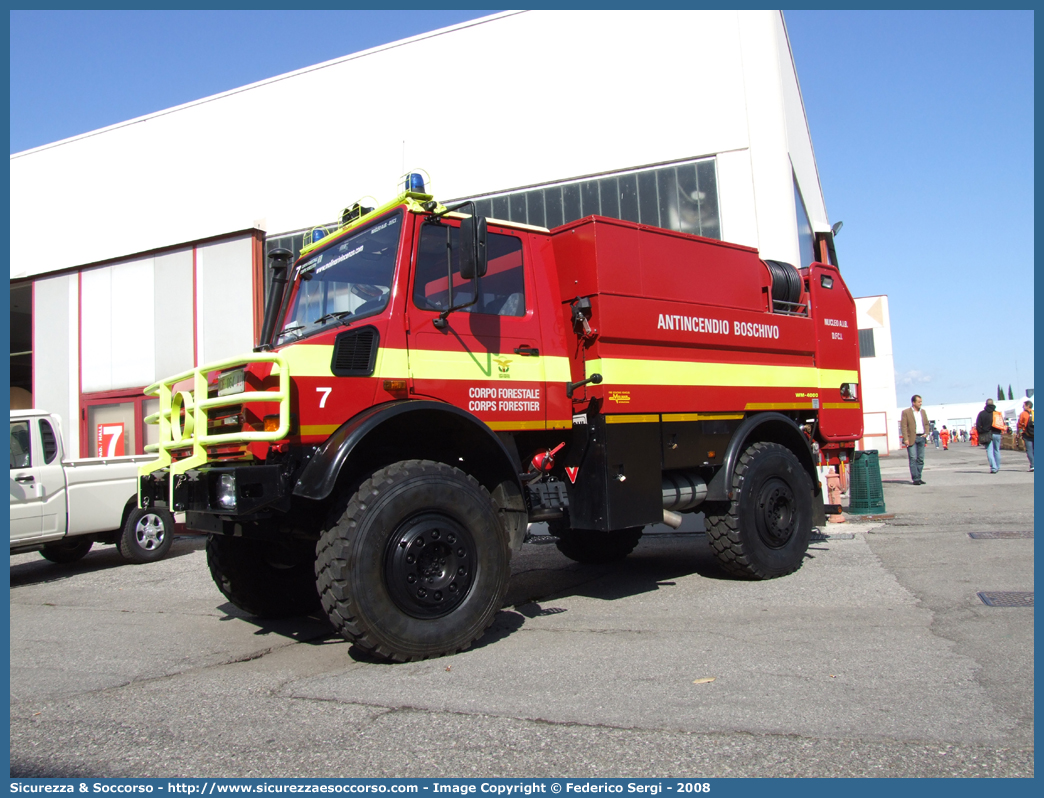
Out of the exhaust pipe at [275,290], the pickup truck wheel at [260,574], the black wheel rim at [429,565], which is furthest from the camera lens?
the exhaust pipe at [275,290]

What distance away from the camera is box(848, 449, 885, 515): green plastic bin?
11641 mm

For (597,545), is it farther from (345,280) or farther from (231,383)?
(231,383)

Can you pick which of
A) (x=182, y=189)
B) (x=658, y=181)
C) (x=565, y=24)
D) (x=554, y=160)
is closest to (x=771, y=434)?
(x=658, y=181)

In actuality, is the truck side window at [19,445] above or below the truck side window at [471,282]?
below

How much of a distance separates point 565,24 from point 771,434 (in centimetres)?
851

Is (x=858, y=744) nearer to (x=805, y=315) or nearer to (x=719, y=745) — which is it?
(x=719, y=745)

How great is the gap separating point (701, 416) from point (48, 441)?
793 cm

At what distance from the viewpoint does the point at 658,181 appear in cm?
1198

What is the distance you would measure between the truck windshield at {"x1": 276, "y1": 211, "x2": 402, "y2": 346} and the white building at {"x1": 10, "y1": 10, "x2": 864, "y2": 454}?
712 cm

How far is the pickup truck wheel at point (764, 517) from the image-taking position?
6.86 meters

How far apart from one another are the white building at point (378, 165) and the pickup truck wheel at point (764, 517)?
4.99m

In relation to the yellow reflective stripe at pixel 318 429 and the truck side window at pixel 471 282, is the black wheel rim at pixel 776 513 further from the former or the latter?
the yellow reflective stripe at pixel 318 429

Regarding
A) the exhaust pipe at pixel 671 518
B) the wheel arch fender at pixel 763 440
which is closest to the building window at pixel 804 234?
the wheel arch fender at pixel 763 440

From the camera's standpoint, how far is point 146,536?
1023 centimetres
